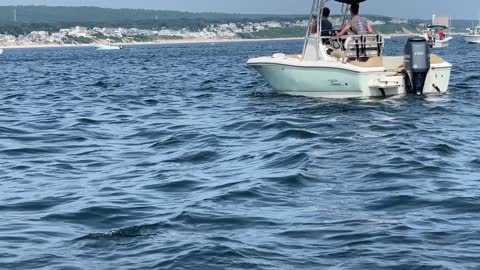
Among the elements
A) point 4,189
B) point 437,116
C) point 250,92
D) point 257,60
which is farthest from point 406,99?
point 4,189

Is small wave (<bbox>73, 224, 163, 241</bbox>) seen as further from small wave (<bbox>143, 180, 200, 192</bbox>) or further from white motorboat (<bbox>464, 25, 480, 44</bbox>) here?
white motorboat (<bbox>464, 25, 480, 44</bbox>)

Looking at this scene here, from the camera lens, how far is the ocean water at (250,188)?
27.6ft

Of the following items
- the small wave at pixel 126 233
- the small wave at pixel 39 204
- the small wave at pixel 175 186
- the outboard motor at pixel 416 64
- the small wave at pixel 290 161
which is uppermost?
the outboard motor at pixel 416 64

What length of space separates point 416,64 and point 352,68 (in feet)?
4.87

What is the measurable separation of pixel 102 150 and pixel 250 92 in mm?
11813

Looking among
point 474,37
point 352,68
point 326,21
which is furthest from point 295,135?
point 474,37

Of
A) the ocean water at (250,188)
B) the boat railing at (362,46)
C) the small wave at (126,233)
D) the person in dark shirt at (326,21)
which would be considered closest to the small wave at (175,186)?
the ocean water at (250,188)

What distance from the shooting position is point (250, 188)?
37.0 feet

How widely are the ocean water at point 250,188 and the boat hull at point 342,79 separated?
0.39 meters

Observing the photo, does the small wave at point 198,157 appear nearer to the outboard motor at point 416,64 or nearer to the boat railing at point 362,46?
the outboard motor at point 416,64

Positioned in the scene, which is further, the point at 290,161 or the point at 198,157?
the point at 198,157

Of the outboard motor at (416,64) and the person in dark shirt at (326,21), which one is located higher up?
the person in dark shirt at (326,21)

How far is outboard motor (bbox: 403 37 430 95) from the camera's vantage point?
21.0 meters

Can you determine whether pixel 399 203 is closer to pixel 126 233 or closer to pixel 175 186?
pixel 175 186
